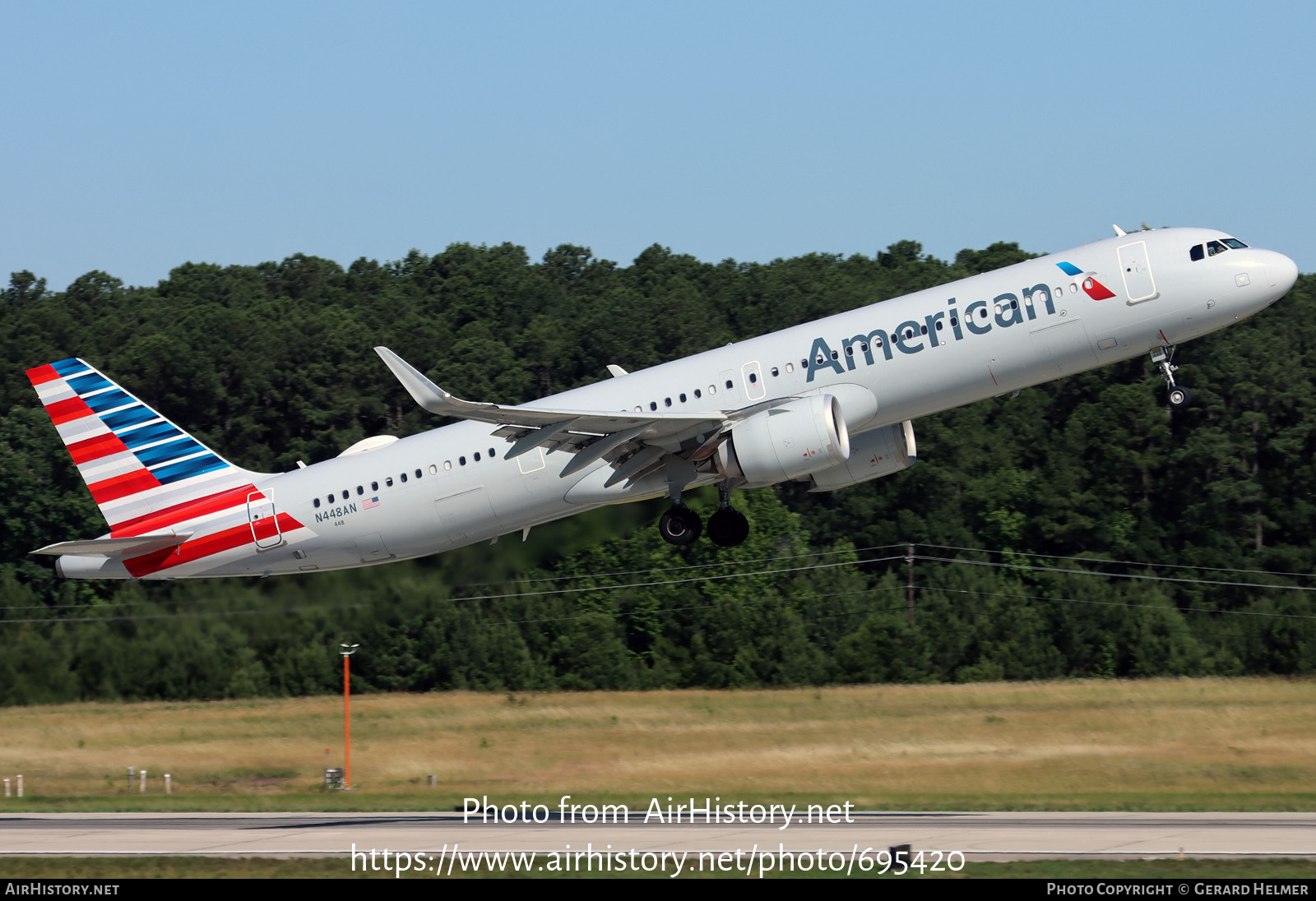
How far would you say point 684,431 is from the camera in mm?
31641

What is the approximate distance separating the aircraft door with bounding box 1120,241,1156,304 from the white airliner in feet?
0.12

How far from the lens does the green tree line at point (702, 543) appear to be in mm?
47312

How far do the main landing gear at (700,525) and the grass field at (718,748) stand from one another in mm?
5949

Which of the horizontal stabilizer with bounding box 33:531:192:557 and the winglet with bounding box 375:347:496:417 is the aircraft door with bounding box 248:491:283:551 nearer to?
the horizontal stabilizer with bounding box 33:531:192:557

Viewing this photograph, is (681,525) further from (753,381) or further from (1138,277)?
(1138,277)

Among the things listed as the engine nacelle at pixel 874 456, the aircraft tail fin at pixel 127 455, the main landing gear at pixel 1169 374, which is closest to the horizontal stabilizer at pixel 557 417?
the engine nacelle at pixel 874 456

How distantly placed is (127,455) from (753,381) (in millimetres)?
15660

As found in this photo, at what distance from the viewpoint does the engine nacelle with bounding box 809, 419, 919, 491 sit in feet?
112

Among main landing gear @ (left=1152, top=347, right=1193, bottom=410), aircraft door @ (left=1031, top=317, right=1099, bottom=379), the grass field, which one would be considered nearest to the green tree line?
the grass field

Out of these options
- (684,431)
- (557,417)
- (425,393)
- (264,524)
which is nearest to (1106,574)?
(684,431)

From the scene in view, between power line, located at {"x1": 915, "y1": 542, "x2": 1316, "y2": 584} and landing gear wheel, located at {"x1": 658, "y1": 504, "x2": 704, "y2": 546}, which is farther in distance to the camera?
power line, located at {"x1": 915, "y1": 542, "x2": 1316, "y2": 584}

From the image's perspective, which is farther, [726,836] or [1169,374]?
[1169,374]
